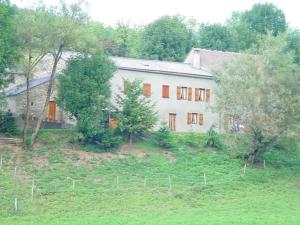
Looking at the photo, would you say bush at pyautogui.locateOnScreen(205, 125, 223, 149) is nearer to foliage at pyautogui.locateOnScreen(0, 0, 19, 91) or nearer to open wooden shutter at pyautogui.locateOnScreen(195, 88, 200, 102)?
open wooden shutter at pyautogui.locateOnScreen(195, 88, 200, 102)

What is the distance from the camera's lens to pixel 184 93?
2672 inches

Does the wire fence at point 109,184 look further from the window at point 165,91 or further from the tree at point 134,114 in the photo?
the window at point 165,91

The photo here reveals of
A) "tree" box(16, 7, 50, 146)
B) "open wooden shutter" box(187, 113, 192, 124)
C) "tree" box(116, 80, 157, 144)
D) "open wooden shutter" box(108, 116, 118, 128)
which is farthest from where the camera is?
"open wooden shutter" box(187, 113, 192, 124)

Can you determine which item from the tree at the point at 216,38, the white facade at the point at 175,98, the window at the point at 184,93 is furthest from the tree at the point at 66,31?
the tree at the point at 216,38

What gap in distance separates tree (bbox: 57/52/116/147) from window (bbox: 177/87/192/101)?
409 inches

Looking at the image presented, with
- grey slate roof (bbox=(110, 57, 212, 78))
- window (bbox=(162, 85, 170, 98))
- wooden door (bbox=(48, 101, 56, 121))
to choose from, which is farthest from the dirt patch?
wooden door (bbox=(48, 101, 56, 121))

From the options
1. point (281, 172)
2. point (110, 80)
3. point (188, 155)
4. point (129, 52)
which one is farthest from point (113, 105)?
point (129, 52)

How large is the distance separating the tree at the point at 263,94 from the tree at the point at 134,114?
6061 mm

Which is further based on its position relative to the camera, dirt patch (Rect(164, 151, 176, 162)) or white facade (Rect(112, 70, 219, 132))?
white facade (Rect(112, 70, 219, 132))

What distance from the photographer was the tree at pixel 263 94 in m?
54.4

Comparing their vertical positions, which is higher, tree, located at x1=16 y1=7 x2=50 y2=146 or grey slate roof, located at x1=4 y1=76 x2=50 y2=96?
tree, located at x1=16 y1=7 x2=50 y2=146

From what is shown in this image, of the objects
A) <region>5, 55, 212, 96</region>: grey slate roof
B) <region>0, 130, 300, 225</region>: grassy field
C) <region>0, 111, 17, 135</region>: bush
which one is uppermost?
<region>5, 55, 212, 96</region>: grey slate roof

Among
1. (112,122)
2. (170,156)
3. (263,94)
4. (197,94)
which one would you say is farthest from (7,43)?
(197,94)

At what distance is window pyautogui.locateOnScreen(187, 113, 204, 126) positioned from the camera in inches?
2680
